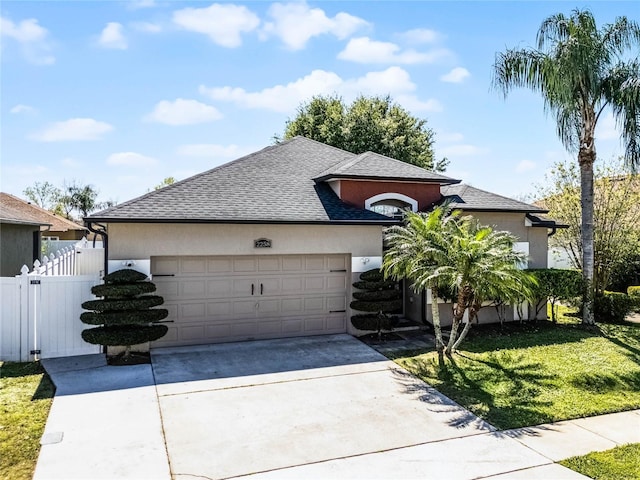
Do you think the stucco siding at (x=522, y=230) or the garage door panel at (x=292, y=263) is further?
the stucco siding at (x=522, y=230)

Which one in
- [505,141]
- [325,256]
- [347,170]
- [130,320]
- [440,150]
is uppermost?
[440,150]

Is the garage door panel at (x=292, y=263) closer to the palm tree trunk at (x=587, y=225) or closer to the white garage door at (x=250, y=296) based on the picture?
the white garage door at (x=250, y=296)

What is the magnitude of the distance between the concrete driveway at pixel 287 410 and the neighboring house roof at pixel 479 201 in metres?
5.99

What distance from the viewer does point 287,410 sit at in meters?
7.41

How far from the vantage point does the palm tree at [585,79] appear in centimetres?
1253

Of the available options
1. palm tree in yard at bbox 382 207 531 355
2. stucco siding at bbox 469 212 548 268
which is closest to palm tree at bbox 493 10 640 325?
stucco siding at bbox 469 212 548 268

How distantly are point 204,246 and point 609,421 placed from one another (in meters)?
8.73

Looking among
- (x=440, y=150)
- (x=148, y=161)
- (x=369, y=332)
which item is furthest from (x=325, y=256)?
(x=148, y=161)

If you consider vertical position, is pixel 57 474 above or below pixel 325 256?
below

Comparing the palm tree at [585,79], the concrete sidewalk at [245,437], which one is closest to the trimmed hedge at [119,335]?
the concrete sidewalk at [245,437]

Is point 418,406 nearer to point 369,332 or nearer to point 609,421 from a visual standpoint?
point 609,421

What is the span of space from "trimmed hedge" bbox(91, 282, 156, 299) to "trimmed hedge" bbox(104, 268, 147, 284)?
9cm

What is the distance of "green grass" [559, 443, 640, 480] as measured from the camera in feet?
18.1

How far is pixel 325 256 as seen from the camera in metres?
12.3
